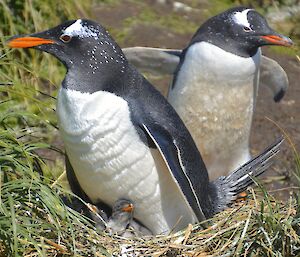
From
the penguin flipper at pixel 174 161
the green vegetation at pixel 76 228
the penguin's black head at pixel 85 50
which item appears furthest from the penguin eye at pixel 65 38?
the penguin flipper at pixel 174 161

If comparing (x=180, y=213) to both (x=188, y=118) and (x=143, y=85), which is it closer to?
(x=143, y=85)

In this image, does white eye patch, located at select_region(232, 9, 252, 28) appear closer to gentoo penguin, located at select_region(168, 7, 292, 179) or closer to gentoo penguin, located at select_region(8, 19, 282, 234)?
gentoo penguin, located at select_region(168, 7, 292, 179)

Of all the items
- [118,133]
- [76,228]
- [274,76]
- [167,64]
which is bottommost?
[274,76]

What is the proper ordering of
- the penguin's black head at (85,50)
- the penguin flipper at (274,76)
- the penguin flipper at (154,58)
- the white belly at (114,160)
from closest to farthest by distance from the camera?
the white belly at (114,160)
the penguin's black head at (85,50)
the penguin flipper at (154,58)
the penguin flipper at (274,76)

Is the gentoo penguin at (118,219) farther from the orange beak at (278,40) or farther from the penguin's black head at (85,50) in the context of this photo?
the orange beak at (278,40)

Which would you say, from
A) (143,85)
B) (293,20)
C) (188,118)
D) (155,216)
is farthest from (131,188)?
(293,20)

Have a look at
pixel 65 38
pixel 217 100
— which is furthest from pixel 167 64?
pixel 65 38

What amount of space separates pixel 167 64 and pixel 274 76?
0.67 meters

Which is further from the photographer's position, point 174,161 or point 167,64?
point 167,64

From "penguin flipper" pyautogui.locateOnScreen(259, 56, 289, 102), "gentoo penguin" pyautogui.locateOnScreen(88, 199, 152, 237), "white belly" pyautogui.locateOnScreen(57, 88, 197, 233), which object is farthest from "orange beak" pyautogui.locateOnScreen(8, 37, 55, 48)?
"penguin flipper" pyautogui.locateOnScreen(259, 56, 289, 102)

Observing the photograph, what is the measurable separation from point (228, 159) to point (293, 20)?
12.4ft

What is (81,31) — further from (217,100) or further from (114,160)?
(217,100)

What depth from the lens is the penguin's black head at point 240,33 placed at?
15.8 feet

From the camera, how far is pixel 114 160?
3.85m
